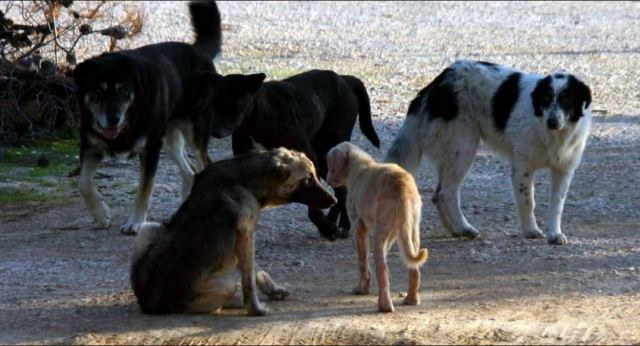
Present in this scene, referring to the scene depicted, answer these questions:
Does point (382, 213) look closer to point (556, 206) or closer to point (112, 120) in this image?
point (556, 206)

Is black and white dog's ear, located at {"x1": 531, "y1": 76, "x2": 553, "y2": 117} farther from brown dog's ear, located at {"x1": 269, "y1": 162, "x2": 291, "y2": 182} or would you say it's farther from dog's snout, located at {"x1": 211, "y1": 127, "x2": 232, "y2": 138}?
brown dog's ear, located at {"x1": 269, "y1": 162, "x2": 291, "y2": 182}

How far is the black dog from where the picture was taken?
34.8ft

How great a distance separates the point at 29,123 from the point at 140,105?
446 centimetres

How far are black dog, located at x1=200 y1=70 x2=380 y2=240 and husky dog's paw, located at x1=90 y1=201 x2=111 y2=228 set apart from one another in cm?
131

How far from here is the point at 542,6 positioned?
1266 inches

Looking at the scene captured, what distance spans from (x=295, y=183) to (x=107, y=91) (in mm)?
2889

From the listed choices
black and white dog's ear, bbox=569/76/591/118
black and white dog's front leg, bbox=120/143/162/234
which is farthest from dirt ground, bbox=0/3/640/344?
black and white dog's ear, bbox=569/76/591/118

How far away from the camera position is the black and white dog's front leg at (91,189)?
11258 mm

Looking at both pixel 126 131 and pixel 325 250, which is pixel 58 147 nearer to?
pixel 126 131

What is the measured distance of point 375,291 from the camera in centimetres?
888

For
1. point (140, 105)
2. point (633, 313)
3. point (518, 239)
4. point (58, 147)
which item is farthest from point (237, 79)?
point (58, 147)

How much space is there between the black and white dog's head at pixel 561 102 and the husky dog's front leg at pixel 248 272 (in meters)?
3.67

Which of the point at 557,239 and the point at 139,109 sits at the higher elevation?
the point at 139,109

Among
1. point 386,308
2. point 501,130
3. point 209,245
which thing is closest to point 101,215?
point 209,245
